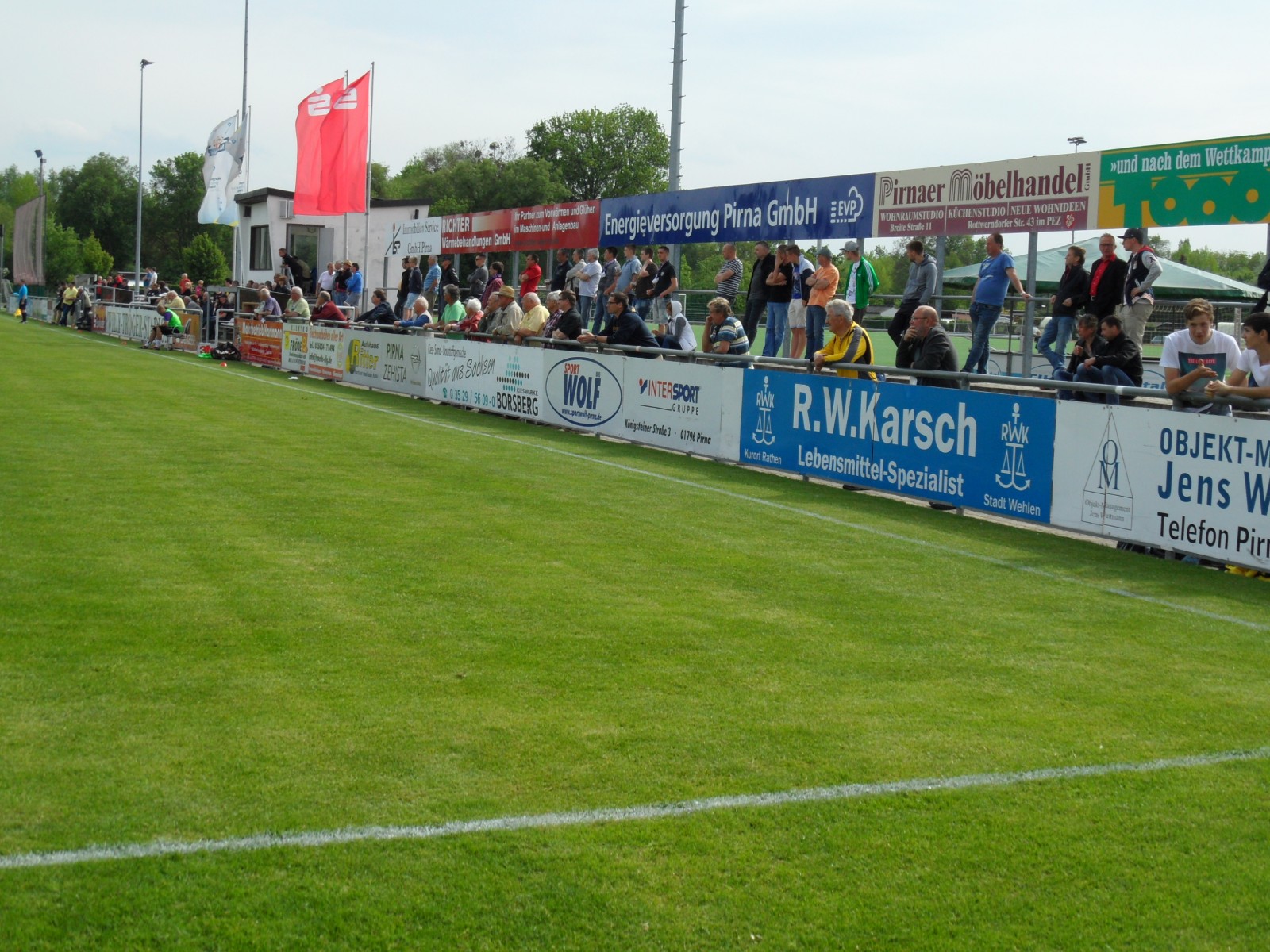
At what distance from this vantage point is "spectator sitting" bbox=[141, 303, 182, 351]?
4041cm

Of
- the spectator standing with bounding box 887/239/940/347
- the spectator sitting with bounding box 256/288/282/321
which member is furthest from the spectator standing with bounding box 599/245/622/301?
the spectator sitting with bounding box 256/288/282/321

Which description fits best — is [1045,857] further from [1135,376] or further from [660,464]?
[660,464]

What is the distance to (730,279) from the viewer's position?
894 inches

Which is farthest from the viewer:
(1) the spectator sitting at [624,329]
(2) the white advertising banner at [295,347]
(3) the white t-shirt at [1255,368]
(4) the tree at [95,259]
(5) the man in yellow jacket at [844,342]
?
(4) the tree at [95,259]

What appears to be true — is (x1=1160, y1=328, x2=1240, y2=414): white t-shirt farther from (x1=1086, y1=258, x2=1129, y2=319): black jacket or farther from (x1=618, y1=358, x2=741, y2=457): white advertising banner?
(x1=618, y1=358, x2=741, y2=457): white advertising banner

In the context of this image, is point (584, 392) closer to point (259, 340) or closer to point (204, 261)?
point (259, 340)

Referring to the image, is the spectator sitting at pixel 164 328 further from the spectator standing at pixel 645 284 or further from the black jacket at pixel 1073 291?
the black jacket at pixel 1073 291

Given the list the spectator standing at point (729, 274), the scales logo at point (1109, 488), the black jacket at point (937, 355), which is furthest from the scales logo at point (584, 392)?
the scales logo at point (1109, 488)

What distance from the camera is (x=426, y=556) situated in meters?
9.45

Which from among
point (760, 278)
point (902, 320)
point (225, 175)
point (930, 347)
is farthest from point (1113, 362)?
point (225, 175)

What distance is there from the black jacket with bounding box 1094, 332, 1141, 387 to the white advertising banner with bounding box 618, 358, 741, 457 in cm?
482

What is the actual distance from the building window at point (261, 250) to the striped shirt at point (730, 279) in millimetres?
41341

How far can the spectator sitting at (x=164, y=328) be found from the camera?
4041cm

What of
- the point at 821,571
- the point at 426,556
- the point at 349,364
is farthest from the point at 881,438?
the point at 349,364
